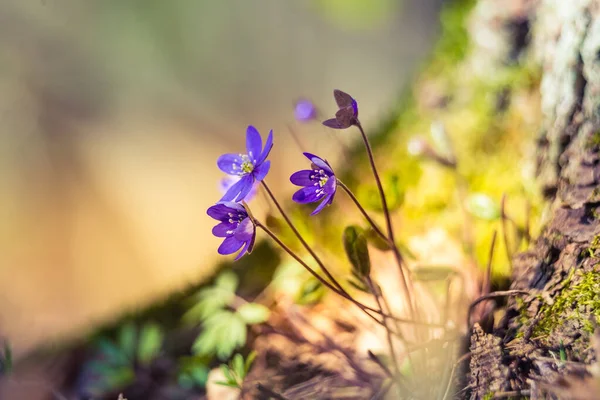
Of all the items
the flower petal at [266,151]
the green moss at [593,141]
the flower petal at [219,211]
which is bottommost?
the flower petal at [219,211]

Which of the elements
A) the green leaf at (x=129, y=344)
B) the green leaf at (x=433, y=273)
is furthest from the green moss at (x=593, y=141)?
the green leaf at (x=129, y=344)

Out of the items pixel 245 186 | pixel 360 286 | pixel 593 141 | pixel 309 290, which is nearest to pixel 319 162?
pixel 245 186

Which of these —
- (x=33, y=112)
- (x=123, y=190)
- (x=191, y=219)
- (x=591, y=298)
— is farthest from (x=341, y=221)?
(x=33, y=112)

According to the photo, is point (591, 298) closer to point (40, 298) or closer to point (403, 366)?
point (403, 366)

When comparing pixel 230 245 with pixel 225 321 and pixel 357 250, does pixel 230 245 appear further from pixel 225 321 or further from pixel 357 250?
pixel 225 321

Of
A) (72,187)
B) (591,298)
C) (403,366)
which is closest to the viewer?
(591,298)

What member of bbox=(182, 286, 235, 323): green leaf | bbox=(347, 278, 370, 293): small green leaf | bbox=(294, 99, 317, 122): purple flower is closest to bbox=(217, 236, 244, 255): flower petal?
bbox=(347, 278, 370, 293): small green leaf

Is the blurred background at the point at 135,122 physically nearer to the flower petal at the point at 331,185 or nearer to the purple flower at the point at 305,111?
the purple flower at the point at 305,111

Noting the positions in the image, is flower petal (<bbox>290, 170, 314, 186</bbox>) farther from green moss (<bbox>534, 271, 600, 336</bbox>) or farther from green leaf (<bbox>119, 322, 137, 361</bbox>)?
green leaf (<bbox>119, 322, 137, 361</bbox>)
